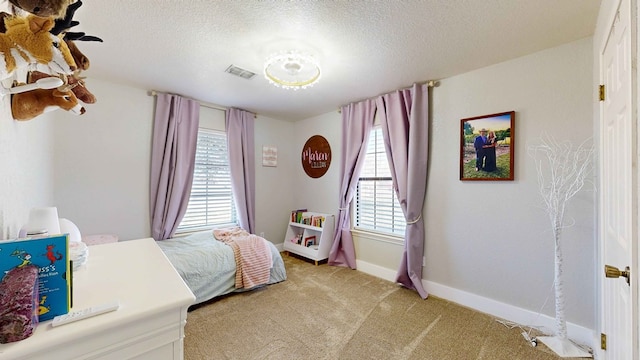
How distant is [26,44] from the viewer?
2.19 feet

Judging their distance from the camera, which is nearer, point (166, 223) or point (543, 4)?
point (543, 4)

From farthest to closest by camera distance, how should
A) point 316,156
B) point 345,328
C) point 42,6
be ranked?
point 316,156 < point 345,328 < point 42,6

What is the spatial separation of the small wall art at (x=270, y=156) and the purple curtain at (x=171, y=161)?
44.5 inches

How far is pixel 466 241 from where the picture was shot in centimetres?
252

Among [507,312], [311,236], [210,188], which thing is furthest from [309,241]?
[507,312]

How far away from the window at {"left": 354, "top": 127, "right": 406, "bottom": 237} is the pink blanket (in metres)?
1.37

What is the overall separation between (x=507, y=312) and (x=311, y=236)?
2569mm

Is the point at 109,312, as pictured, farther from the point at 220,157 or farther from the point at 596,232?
the point at 220,157

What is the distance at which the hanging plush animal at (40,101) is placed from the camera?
98 cm

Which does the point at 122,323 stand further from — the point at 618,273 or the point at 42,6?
the point at 618,273

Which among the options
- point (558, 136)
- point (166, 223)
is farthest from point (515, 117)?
point (166, 223)

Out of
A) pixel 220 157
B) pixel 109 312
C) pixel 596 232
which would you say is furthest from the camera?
pixel 220 157

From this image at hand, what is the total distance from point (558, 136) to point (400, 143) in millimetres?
1342

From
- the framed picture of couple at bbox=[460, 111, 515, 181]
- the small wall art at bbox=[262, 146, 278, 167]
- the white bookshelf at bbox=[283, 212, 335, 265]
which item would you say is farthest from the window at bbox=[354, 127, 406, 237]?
the small wall art at bbox=[262, 146, 278, 167]
